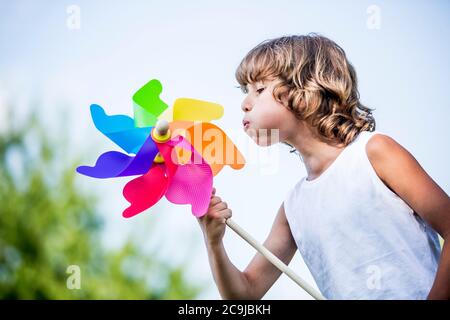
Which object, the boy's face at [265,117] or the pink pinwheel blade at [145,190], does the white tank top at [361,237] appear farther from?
the pink pinwheel blade at [145,190]

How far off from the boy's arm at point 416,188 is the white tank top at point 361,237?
3 centimetres

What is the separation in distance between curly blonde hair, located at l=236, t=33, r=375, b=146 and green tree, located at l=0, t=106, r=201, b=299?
2.24 meters

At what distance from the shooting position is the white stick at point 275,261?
1.32 m

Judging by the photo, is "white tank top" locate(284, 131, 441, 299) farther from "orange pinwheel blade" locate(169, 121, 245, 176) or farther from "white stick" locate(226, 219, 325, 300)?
"orange pinwheel blade" locate(169, 121, 245, 176)

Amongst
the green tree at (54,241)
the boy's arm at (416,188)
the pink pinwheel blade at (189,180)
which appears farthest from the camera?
the green tree at (54,241)

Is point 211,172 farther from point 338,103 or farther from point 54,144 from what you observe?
point 54,144

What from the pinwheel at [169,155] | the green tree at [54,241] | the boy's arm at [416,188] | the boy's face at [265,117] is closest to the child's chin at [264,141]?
the boy's face at [265,117]

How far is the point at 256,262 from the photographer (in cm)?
157

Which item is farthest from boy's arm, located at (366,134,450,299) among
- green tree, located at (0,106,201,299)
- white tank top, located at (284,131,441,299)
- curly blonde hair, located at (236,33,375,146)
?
green tree, located at (0,106,201,299)

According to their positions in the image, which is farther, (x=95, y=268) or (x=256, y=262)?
(x=95, y=268)

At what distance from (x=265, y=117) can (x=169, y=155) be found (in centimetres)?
25

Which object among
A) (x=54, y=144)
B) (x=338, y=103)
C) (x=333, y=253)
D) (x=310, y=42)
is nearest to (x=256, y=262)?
(x=333, y=253)

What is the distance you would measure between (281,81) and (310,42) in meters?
0.16
